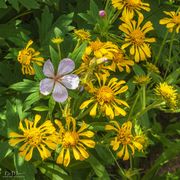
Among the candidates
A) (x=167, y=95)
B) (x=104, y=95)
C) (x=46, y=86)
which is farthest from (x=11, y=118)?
(x=167, y=95)

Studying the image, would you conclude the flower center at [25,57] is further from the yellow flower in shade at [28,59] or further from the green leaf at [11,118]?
the green leaf at [11,118]

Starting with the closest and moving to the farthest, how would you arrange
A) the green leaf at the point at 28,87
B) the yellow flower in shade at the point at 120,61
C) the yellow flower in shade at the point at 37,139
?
the yellow flower in shade at the point at 37,139 → the green leaf at the point at 28,87 → the yellow flower in shade at the point at 120,61

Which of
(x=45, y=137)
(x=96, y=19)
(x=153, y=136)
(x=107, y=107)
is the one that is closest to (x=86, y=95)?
(x=107, y=107)

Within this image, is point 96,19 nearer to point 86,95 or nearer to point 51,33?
point 51,33

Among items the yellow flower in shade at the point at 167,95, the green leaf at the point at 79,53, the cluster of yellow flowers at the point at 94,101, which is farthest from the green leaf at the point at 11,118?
the yellow flower in shade at the point at 167,95

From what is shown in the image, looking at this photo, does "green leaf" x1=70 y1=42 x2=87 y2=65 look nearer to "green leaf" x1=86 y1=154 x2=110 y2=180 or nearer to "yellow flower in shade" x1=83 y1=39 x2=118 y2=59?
"yellow flower in shade" x1=83 y1=39 x2=118 y2=59

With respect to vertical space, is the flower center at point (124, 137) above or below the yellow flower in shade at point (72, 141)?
below
